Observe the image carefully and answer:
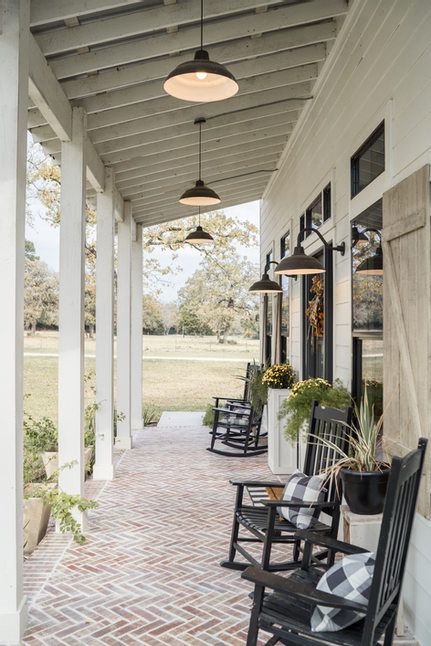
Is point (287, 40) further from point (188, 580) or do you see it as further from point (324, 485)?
point (188, 580)

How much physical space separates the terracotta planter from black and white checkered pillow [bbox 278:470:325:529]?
1.76 metres

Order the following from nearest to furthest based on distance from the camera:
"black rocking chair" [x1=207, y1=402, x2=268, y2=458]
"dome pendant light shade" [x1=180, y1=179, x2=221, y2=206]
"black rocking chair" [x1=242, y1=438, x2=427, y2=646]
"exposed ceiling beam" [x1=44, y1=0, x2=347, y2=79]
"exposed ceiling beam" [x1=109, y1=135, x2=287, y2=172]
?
"black rocking chair" [x1=242, y1=438, x2=427, y2=646] < "exposed ceiling beam" [x1=44, y1=0, x2=347, y2=79] < "dome pendant light shade" [x1=180, y1=179, x2=221, y2=206] < "exposed ceiling beam" [x1=109, y1=135, x2=287, y2=172] < "black rocking chair" [x1=207, y1=402, x2=268, y2=458]

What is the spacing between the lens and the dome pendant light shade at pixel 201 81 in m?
3.00

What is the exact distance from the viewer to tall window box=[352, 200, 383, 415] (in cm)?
380

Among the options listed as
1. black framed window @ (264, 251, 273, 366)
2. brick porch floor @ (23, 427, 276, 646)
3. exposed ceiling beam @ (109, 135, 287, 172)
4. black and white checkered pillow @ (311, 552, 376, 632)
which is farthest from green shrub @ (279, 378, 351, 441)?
black framed window @ (264, 251, 273, 366)

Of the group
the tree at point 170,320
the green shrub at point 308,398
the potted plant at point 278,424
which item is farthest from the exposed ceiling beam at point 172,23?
the tree at point 170,320

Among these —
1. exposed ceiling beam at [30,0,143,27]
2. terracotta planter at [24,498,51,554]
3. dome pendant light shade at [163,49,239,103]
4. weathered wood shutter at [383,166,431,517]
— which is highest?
exposed ceiling beam at [30,0,143,27]

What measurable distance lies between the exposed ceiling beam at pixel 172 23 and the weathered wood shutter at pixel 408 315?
1.65 metres

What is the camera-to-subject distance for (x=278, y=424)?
6344 millimetres

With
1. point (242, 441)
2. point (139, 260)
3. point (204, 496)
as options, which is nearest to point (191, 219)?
point (139, 260)

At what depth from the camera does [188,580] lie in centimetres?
367

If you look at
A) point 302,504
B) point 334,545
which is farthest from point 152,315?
point 334,545

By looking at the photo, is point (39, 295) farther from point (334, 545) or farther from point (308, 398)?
point (334, 545)

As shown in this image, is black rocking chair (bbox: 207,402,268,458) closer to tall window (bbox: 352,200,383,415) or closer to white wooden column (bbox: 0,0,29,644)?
tall window (bbox: 352,200,383,415)
